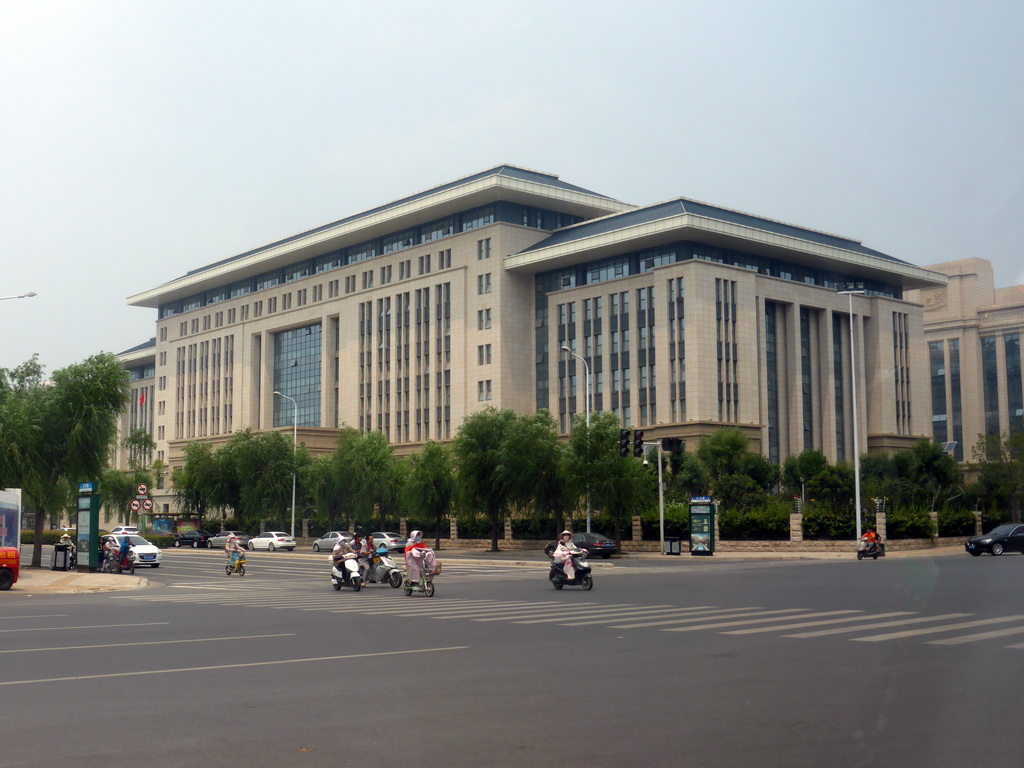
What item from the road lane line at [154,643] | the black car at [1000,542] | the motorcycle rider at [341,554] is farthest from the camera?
the black car at [1000,542]

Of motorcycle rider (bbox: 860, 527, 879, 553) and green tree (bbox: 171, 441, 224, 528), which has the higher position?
green tree (bbox: 171, 441, 224, 528)

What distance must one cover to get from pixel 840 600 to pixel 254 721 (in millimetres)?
15724

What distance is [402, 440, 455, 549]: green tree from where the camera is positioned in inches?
2635

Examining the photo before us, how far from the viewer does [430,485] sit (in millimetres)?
66938

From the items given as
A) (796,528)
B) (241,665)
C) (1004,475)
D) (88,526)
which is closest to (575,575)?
(241,665)

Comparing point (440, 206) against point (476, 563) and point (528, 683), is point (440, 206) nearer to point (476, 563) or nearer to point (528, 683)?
point (476, 563)

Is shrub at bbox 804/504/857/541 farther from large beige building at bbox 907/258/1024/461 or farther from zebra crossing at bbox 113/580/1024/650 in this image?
zebra crossing at bbox 113/580/1024/650

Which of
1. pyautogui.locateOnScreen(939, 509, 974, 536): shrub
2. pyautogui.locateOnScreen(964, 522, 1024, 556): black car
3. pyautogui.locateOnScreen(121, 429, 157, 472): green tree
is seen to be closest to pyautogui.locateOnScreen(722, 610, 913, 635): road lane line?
pyautogui.locateOnScreen(964, 522, 1024, 556): black car

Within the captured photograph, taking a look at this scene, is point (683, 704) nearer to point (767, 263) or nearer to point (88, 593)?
point (88, 593)

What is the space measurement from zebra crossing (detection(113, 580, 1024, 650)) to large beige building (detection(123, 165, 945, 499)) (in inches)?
2087

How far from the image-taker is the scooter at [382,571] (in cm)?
3064

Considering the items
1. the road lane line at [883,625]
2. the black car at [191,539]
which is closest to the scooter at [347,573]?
the road lane line at [883,625]

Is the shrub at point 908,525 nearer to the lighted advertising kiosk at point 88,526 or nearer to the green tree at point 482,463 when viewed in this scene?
the green tree at point 482,463

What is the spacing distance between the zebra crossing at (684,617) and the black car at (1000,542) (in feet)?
99.6
